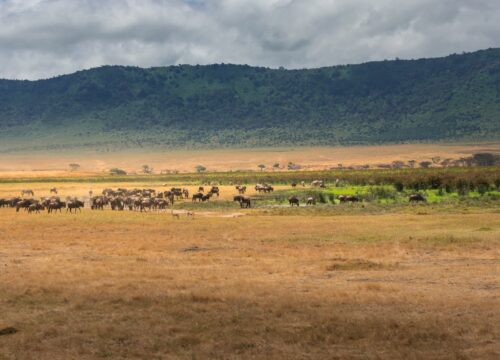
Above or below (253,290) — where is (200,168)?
above

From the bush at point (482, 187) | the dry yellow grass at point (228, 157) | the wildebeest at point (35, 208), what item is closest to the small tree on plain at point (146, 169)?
the dry yellow grass at point (228, 157)

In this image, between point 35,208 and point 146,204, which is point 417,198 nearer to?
point 146,204

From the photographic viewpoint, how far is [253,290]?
1633cm

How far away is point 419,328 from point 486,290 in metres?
4.20

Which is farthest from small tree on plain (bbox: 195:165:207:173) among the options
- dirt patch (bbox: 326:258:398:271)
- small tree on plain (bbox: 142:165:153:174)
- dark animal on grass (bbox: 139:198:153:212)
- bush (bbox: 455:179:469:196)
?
dirt patch (bbox: 326:258:398:271)

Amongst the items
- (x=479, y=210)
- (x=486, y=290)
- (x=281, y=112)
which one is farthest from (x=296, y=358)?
(x=281, y=112)

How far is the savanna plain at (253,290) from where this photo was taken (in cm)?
1196

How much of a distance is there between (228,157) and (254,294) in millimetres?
131506

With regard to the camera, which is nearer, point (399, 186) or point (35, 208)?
point (35, 208)

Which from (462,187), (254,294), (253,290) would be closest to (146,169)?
(462,187)

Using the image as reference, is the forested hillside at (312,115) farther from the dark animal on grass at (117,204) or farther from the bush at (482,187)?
the dark animal on grass at (117,204)

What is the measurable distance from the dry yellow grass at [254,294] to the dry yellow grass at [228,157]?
9780 centimetres

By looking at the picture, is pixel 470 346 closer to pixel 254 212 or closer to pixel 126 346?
pixel 126 346

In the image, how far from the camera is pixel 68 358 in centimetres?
1124
